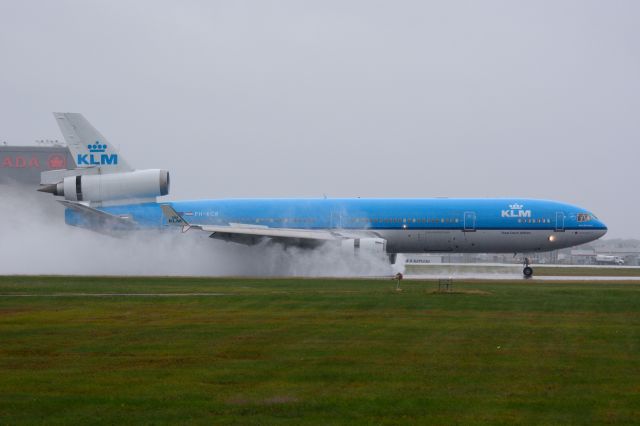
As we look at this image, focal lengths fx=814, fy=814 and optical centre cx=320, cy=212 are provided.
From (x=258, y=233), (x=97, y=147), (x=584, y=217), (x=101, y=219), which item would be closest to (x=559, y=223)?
(x=584, y=217)

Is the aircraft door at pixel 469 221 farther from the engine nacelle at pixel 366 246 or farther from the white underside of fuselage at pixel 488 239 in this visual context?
the engine nacelle at pixel 366 246

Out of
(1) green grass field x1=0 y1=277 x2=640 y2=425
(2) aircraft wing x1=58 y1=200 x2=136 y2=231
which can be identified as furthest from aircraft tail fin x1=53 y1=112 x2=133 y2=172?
(1) green grass field x1=0 y1=277 x2=640 y2=425

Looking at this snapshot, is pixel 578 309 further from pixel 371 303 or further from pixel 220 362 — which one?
pixel 220 362

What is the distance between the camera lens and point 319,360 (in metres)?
16.2

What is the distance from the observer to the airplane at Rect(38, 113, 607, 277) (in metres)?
49.6

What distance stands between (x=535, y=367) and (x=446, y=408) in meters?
4.07

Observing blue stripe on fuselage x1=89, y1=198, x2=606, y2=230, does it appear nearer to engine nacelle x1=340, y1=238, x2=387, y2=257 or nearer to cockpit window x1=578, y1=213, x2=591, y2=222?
cockpit window x1=578, y1=213, x2=591, y2=222

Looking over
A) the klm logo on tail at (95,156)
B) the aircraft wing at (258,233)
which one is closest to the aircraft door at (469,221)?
the aircraft wing at (258,233)

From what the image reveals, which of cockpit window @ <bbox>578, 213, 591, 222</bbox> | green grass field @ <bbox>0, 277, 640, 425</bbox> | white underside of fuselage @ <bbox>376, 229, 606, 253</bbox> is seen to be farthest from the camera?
cockpit window @ <bbox>578, 213, 591, 222</bbox>

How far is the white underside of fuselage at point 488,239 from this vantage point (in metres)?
49.7

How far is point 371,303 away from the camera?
90.9 ft

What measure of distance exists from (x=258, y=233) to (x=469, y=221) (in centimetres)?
1288

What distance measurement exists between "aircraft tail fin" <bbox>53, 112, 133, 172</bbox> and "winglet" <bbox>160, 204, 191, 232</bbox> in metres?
4.72

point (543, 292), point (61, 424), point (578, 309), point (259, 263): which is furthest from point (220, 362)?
point (259, 263)
